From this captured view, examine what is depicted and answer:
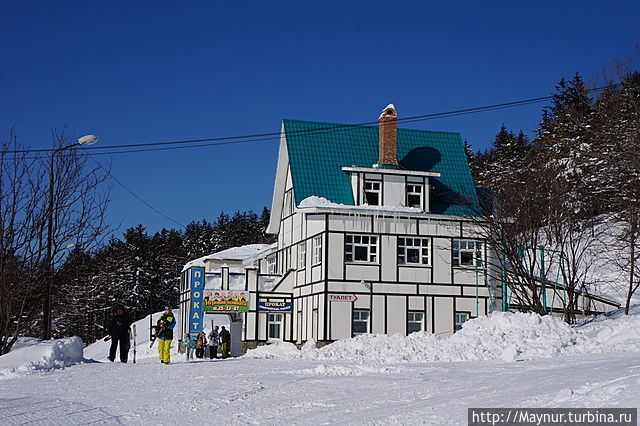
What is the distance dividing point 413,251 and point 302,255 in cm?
560

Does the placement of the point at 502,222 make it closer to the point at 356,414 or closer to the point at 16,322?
the point at 16,322

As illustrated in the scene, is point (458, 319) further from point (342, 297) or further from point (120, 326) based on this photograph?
point (120, 326)

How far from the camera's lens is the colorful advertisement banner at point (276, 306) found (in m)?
39.2

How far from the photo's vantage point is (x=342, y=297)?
35188mm

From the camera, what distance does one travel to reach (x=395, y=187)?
125 ft

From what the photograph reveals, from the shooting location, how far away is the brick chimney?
127 feet

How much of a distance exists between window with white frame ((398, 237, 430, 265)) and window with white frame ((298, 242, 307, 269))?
4.66m

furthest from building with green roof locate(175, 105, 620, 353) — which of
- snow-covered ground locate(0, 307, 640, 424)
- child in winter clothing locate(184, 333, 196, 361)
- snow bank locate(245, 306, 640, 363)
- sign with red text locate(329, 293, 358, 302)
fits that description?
snow-covered ground locate(0, 307, 640, 424)

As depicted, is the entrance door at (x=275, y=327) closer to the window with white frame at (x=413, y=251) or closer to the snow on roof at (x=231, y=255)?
the window with white frame at (x=413, y=251)

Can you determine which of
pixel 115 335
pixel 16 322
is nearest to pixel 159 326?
→ pixel 115 335

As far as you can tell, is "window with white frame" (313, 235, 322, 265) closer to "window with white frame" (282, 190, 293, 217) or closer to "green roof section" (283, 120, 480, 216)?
"green roof section" (283, 120, 480, 216)

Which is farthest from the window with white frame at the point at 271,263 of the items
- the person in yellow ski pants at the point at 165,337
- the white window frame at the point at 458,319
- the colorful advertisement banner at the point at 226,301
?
the person in yellow ski pants at the point at 165,337

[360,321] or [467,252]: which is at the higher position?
[467,252]

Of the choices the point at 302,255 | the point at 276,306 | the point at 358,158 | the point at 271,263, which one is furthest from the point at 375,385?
the point at 271,263
